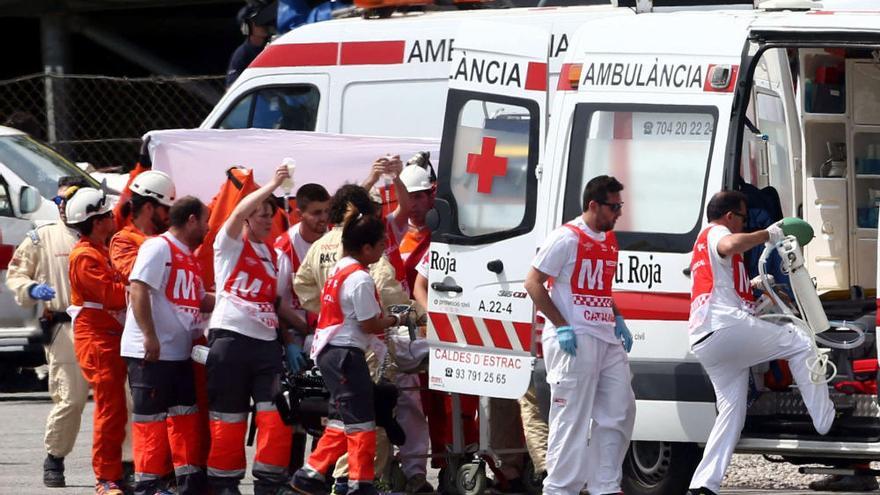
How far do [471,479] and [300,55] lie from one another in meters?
3.69

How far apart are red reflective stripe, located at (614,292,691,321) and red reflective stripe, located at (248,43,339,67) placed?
3.80m

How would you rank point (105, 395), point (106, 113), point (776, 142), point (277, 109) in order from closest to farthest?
point (105, 395) → point (776, 142) → point (277, 109) → point (106, 113)

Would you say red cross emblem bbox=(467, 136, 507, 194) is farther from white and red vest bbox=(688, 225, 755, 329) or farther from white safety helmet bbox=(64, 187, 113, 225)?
white safety helmet bbox=(64, 187, 113, 225)

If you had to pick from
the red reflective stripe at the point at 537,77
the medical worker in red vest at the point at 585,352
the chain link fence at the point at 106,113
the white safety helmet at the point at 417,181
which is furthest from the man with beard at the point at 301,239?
the chain link fence at the point at 106,113

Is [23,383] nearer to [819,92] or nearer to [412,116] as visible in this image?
[412,116]

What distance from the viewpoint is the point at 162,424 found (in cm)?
949

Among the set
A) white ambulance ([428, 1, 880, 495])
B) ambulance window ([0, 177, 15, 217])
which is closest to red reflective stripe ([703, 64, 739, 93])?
white ambulance ([428, 1, 880, 495])

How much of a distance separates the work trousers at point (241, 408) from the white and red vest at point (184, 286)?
29 centimetres

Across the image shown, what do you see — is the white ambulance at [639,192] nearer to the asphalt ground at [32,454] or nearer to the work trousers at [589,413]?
the work trousers at [589,413]

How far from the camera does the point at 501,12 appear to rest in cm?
1145

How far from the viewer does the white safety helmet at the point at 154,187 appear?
9719 mm

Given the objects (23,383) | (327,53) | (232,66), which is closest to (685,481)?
(327,53)

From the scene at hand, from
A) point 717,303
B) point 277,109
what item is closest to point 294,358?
point 717,303

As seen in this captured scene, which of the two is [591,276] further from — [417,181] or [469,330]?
[417,181]
